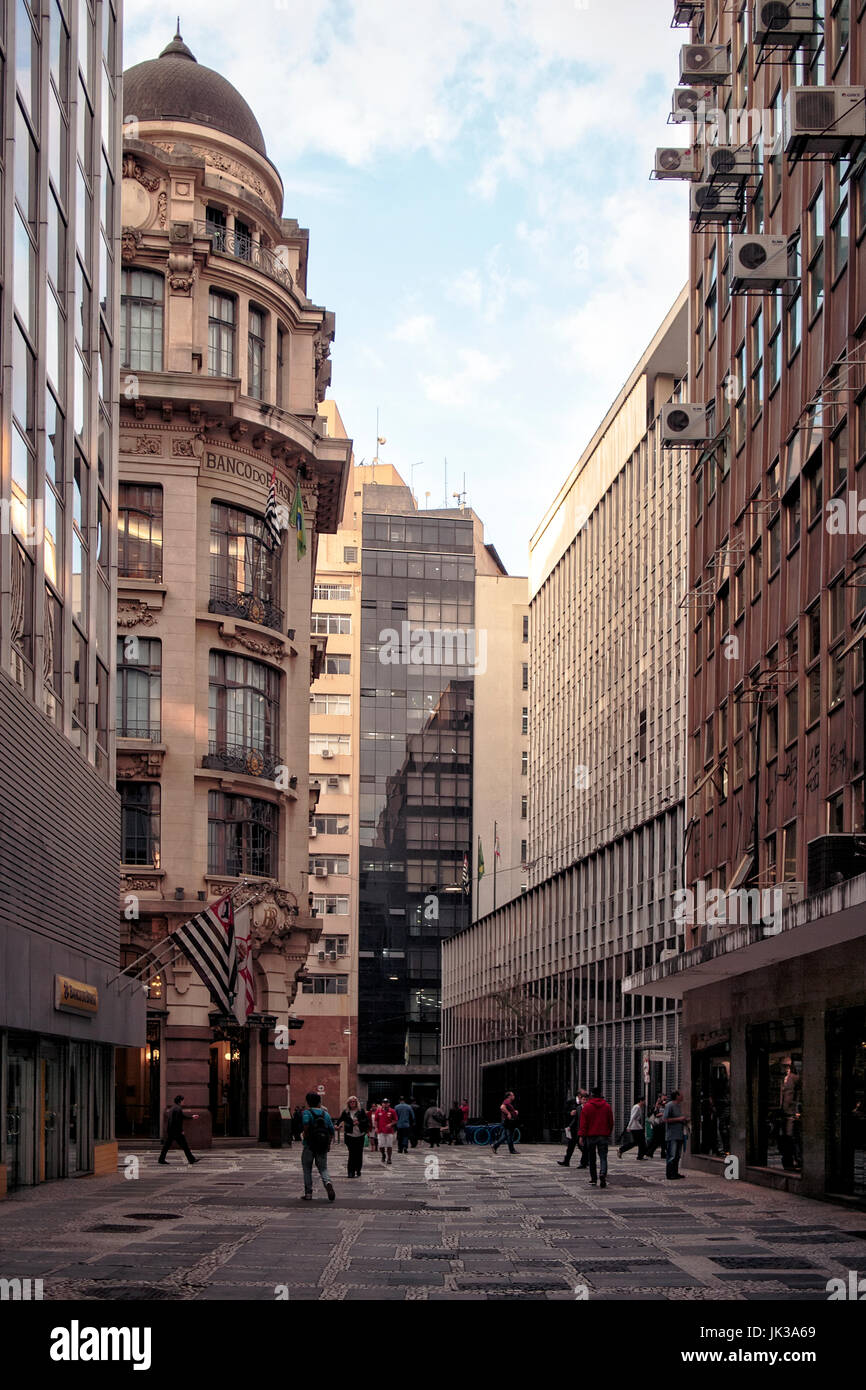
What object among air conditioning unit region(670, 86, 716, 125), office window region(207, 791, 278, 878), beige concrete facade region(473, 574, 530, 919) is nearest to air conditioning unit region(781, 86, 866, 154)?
air conditioning unit region(670, 86, 716, 125)

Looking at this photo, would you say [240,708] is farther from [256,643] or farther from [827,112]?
[827,112]

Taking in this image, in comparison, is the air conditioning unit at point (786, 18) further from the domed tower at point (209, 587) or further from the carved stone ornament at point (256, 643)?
the carved stone ornament at point (256, 643)

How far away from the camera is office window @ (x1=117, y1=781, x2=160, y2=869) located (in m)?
48.1

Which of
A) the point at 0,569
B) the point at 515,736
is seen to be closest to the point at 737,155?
the point at 0,569

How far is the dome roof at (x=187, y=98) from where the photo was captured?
2121 inches

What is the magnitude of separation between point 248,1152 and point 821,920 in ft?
95.4

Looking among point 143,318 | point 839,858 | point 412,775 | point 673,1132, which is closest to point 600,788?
point 143,318

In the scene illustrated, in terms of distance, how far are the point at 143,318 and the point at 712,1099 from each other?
28.6 m

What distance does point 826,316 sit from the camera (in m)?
26.7

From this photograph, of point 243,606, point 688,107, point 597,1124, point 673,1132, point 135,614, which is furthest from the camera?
point 243,606

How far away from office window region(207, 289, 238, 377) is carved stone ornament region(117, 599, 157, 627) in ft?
24.8

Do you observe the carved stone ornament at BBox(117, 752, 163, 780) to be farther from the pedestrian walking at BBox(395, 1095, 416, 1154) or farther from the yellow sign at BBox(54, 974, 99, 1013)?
the yellow sign at BBox(54, 974, 99, 1013)

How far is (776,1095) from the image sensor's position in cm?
2889
